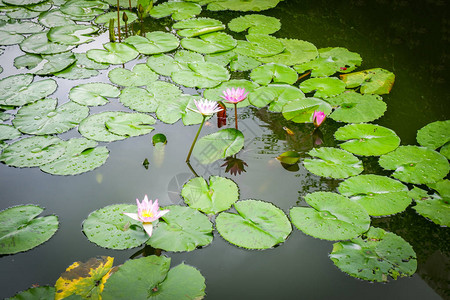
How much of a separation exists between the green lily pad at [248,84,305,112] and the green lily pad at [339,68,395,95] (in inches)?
15.9

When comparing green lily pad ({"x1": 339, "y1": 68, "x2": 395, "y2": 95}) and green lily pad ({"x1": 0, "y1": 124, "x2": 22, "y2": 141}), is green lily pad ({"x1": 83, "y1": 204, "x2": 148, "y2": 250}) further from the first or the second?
green lily pad ({"x1": 339, "y1": 68, "x2": 395, "y2": 95})

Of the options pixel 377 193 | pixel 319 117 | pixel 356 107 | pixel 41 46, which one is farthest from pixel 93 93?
pixel 377 193

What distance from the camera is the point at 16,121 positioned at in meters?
2.44

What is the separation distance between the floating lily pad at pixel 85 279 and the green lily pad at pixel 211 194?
→ 478mm

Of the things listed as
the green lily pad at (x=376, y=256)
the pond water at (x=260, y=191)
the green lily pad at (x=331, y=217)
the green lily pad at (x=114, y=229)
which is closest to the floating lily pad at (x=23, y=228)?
the pond water at (x=260, y=191)

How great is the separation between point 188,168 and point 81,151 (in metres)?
0.61

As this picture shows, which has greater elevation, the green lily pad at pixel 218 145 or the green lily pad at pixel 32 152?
the green lily pad at pixel 218 145

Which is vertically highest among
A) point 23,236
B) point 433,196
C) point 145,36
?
point 145,36

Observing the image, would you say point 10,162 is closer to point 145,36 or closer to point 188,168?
point 188,168

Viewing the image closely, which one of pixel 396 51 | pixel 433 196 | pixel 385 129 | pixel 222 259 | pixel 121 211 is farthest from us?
pixel 396 51

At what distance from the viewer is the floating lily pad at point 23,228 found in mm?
1761

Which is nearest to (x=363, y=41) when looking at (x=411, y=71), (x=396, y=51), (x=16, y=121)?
(x=396, y=51)

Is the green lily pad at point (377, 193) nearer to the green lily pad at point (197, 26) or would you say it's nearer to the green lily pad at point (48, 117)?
the green lily pad at point (48, 117)

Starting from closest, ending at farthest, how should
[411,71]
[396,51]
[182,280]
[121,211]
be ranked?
[182,280], [121,211], [411,71], [396,51]
